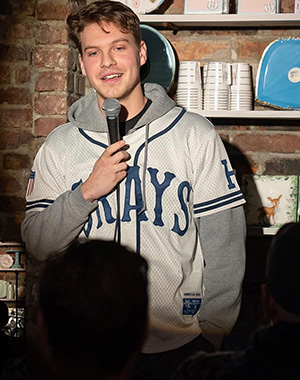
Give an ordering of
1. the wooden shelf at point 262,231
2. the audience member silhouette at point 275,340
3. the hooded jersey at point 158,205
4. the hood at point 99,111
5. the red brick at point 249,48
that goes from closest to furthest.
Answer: the audience member silhouette at point 275,340 → the hooded jersey at point 158,205 → the hood at point 99,111 → the wooden shelf at point 262,231 → the red brick at point 249,48

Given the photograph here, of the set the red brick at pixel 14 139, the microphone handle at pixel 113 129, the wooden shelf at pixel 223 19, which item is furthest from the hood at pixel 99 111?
the wooden shelf at pixel 223 19

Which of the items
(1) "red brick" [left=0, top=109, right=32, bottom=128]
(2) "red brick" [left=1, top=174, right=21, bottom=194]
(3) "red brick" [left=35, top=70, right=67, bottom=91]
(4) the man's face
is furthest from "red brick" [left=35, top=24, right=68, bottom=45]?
(4) the man's face

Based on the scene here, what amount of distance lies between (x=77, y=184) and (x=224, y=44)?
4.24 ft

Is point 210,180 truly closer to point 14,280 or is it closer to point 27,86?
point 27,86

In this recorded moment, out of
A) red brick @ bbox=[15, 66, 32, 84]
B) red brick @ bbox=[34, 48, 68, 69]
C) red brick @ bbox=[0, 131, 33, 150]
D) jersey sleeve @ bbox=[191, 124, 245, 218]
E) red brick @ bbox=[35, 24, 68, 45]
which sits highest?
red brick @ bbox=[35, 24, 68, 45]

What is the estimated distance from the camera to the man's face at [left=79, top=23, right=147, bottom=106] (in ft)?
6.15

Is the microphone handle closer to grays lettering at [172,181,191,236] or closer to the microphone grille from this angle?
the microphone grille

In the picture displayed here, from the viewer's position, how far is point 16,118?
8.67 feet

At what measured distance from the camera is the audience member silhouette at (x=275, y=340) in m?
1.00

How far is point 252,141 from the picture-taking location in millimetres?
2896

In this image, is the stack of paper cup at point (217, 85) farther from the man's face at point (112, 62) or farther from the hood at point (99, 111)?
the man's face at point (112, 62)

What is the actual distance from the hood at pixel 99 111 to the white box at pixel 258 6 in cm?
85

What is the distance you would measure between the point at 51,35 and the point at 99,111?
2.41 ft

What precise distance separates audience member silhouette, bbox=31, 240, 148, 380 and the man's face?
0.91m
